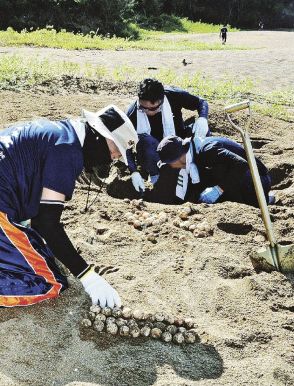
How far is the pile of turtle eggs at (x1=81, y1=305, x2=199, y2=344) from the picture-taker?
2738 mm

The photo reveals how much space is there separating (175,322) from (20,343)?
0.84 meters

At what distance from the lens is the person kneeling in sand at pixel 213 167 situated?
417cm

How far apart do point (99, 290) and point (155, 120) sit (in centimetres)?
265

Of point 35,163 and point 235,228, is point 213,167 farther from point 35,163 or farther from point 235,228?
point 35,163

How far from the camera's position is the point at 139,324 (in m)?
2.81

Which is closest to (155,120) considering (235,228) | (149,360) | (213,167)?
(213,167)

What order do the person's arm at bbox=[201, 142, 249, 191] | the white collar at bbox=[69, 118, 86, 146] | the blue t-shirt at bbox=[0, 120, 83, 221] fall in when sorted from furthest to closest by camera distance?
Answer: the person's arm at bbox=[201, 142, 249, 191] → the white collar at bbox=[69, 118, 86, 146] → the blue t-shirt at bbox=[0, 120, 83, 221]

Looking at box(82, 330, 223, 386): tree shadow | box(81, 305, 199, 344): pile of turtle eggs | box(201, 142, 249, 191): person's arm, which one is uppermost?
box(201, 142, 249, 191): person's arm

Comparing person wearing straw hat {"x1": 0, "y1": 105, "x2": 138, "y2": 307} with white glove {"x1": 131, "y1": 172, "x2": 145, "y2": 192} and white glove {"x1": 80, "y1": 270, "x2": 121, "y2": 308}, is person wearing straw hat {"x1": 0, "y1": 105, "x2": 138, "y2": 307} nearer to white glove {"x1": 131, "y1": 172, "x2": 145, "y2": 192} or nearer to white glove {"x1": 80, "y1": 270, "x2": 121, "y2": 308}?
white glove {"x1": 80, "y1": 270, "x2": 121, "y2": 308}

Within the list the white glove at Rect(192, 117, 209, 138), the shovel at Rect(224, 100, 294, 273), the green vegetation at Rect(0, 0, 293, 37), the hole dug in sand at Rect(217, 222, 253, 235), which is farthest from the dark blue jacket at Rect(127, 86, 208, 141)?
the green vegetation at Rect(0, 0, 293, 37)

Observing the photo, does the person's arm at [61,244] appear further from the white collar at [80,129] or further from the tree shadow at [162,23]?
the tree shadow at [162,23]

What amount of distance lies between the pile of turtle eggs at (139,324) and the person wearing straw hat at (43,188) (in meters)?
0.07

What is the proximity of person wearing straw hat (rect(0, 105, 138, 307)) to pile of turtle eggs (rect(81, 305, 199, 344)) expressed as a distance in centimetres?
7

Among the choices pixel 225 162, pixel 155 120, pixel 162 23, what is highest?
pixel 155 120
